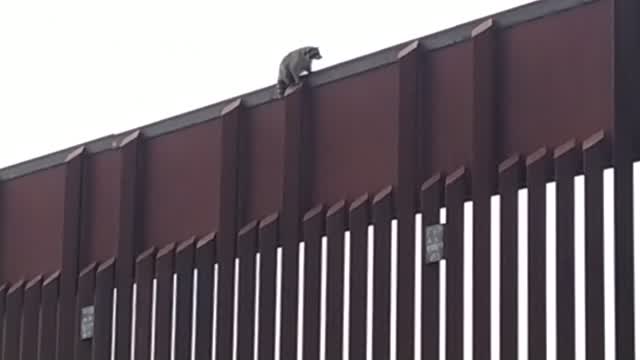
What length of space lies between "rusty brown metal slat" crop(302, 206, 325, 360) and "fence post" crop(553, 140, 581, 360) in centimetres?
300

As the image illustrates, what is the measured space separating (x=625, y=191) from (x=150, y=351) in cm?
639

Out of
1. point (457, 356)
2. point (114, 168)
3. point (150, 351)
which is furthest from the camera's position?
point (114, 168)

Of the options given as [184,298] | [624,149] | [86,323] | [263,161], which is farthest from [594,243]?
[86,323]

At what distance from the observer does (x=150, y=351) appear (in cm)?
2070

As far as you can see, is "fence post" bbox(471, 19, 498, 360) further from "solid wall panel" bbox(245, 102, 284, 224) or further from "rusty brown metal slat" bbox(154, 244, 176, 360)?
"rusty brown metal slat" bbox(154, 244, 176, 360)

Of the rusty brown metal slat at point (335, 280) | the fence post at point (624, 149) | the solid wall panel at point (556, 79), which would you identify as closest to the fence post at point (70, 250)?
the rusty brown metal slat at point (335, 280)

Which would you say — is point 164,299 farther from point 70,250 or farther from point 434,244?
point 434,244

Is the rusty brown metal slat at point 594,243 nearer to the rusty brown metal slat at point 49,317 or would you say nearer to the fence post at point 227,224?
the fence post at point 227,224

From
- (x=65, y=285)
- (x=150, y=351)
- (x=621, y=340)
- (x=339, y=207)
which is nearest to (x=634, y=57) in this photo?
(x=621, y=340)

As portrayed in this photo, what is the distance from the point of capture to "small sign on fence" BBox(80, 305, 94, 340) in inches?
852

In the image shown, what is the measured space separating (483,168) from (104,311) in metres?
5.76

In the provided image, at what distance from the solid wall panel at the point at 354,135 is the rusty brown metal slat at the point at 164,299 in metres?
2.16

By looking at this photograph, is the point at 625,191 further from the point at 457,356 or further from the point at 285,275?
the point at 285,275

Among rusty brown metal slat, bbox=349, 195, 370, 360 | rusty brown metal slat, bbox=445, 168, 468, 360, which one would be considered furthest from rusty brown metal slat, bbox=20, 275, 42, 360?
rusty brown metal slat, bbox=445, 168, 468, 360
